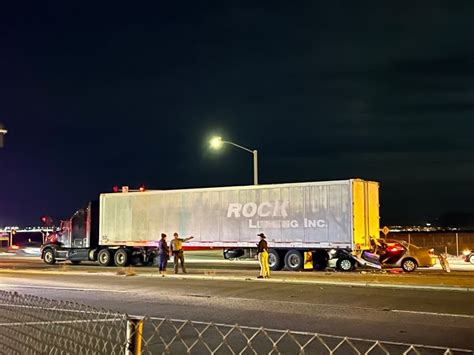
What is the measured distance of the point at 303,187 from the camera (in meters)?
25.6

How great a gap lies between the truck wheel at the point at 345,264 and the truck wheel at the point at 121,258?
11.0m

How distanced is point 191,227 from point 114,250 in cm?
508

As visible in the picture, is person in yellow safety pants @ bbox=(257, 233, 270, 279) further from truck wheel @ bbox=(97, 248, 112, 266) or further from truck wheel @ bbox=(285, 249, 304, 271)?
truck wheel @ bbox=(97, 248, 112, 266)

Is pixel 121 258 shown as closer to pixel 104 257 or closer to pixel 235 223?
pixel 104 257

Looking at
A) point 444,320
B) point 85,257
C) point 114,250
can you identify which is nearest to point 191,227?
point 114,250

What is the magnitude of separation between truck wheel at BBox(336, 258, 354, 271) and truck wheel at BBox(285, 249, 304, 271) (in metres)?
1.60

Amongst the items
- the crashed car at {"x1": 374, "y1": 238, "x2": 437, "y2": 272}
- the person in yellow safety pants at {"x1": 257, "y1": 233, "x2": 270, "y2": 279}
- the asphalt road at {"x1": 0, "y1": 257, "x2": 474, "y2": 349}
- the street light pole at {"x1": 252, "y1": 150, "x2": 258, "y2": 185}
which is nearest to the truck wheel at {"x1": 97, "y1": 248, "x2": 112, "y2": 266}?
the asphalt road at {"x1": 0, "y1": 257, "x2": 474, "y2": 349}

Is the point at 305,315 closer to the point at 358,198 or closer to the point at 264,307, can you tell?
the point at 264,307

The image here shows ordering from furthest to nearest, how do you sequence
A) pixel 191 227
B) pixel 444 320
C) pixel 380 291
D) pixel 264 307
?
pixel 191 227, pixel 380 291, pixel 264 307, pixel 444 320

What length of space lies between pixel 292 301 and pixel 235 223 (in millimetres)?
12603

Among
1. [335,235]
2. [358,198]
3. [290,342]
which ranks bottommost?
[290,342]

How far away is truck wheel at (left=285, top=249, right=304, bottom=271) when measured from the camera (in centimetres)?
2541

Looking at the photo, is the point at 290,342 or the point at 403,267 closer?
the point at 290,342

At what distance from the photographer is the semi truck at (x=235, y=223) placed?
81.5ft
